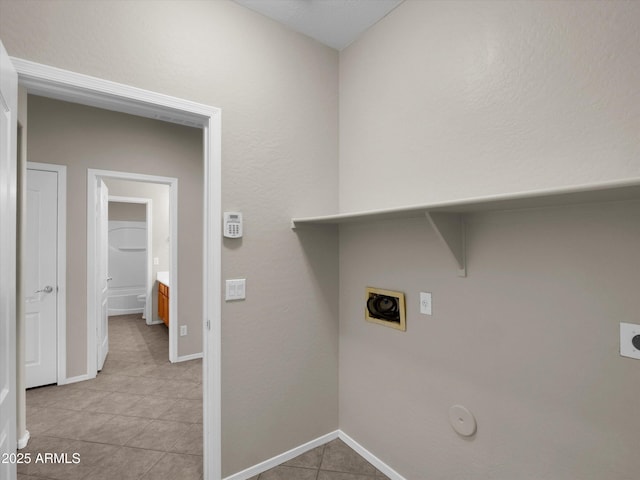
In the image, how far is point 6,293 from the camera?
3.71 ft

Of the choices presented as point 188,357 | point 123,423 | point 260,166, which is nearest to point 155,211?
point 188,357

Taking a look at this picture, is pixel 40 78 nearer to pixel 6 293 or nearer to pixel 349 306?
pixel 6 293

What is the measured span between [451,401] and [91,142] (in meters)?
3.86

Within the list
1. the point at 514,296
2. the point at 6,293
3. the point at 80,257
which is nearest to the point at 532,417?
the point at 514,296

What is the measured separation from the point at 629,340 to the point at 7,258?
215 cm

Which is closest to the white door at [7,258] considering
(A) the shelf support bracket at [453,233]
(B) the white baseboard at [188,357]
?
(A) the shelf support bracket at [453,233]

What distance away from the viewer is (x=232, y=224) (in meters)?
1.76

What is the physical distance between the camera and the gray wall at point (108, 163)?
3018 millimetres

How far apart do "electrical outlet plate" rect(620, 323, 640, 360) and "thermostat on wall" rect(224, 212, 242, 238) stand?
1671 millimetres

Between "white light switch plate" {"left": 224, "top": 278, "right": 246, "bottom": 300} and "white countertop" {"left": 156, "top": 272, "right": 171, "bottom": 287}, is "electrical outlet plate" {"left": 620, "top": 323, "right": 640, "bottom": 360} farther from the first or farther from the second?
"white countertop" {"left": 156, "top": 272, "right": 171, "bottom": 287}

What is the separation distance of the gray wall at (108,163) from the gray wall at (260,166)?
2.19 metres

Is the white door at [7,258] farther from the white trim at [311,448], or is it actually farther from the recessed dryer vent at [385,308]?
the recessed dryer vent at [385,308]

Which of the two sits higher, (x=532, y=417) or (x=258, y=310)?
(x=258, y=310)

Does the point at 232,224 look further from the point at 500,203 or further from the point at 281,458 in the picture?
the point at 281,458
